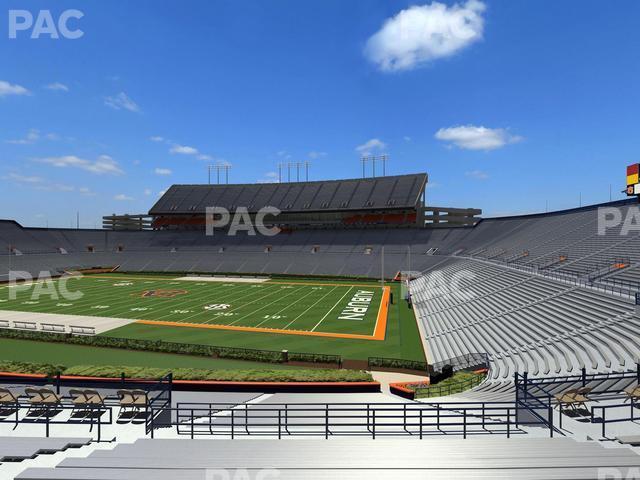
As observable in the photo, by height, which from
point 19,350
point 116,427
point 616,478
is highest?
point 616,478

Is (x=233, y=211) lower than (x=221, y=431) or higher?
higher

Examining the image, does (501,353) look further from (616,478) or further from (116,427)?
(116,427)

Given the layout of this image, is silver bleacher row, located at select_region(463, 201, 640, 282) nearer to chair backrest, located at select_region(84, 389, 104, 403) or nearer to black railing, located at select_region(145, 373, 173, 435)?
black railing, located at select_region(145, 373, 173, 435)

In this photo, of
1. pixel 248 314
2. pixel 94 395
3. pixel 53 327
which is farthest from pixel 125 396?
pixel 248 314

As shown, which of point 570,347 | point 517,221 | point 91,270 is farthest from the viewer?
point 91,270

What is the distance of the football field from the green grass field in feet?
0.25

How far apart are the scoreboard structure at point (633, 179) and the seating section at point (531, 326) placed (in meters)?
14.5

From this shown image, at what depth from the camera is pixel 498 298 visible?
85.7 ft

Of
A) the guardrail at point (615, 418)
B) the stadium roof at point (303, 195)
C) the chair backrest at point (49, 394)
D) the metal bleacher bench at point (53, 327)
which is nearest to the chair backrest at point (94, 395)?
the chair backrest at point (49, 394)

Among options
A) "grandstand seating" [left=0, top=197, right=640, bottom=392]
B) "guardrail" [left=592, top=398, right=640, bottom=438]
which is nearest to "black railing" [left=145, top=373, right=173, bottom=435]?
"guardrail" [left=592, top=398, right=640, bottom=438]

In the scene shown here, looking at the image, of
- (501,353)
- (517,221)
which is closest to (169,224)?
(517,221)

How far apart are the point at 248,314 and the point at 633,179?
37.2m

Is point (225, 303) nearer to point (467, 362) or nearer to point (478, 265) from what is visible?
point (467, 362)

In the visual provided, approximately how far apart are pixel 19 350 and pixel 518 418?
25267 millimetres
